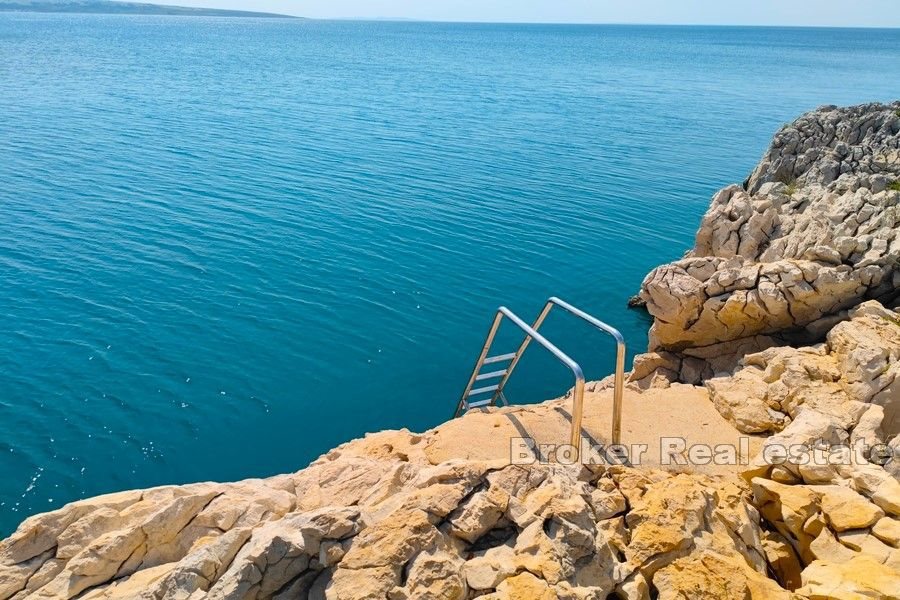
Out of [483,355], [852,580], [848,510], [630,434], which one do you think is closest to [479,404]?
[483,355]

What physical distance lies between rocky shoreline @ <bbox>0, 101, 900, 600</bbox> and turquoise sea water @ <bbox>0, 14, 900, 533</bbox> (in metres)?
5.87

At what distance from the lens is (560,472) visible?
28.1ft

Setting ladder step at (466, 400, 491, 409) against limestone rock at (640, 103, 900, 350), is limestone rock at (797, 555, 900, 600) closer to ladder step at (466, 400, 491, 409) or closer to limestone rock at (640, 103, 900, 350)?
ladder step at (466, 400, 491, 409)

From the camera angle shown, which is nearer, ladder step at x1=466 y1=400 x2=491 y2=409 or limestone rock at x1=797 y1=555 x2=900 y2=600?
limestone rock at x1=797 y1=555 x2=900 y2=600

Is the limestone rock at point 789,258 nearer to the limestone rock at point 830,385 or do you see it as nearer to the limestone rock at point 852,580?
the limestone rock at point 830,385

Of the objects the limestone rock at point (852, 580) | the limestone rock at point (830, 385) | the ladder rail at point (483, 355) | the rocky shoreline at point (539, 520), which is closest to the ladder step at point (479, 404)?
the ladder rail at point (483, 355)

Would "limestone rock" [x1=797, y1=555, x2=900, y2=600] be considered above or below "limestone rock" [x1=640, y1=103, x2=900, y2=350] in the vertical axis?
below

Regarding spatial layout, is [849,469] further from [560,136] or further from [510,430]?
[560,136]

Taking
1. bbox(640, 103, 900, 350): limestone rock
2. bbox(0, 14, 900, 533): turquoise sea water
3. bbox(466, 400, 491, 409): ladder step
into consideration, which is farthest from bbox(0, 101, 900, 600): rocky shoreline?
bbox(0, 14, 900, 533): turquoise sea water

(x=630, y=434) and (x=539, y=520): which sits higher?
(x=539, y=520)

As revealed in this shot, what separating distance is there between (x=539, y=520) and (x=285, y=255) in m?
19.4

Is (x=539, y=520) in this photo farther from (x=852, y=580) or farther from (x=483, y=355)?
(x=483, y=355)

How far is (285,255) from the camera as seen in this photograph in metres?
25.2

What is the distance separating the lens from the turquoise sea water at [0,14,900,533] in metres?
16.1
